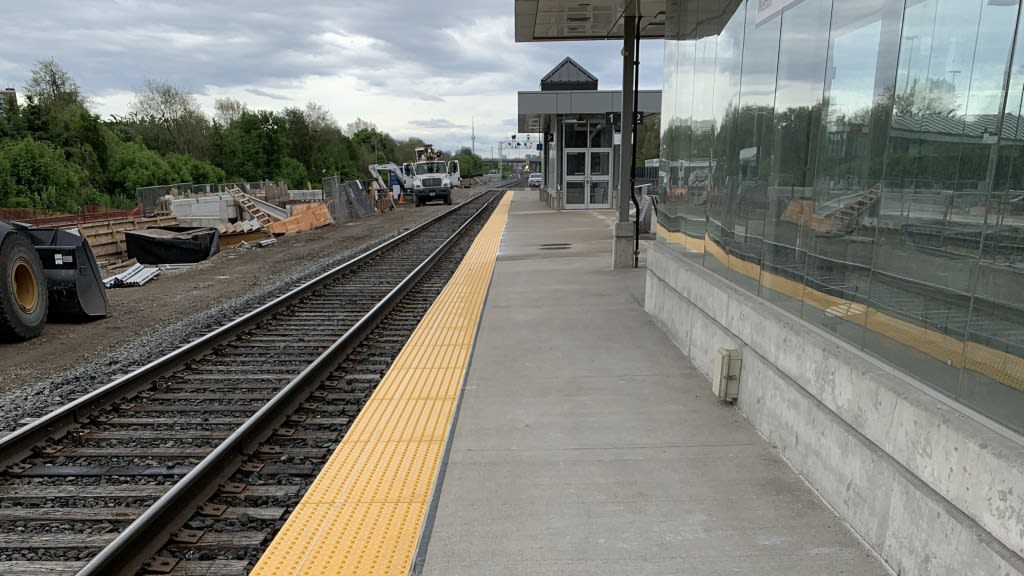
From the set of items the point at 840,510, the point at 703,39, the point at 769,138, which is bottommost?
the point at 840,510

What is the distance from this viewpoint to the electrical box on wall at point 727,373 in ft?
17.3

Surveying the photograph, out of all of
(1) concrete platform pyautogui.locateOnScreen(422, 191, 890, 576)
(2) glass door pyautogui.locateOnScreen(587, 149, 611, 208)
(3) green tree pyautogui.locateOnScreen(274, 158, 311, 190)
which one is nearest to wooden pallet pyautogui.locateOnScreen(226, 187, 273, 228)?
(2) glass door pyautogui.locateOnScreen(587, 149, 611, 208)

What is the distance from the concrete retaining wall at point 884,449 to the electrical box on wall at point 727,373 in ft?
0.27

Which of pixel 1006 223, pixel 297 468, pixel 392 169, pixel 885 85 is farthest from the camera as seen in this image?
pixel 392 169

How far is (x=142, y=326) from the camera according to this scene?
10305 millimetres

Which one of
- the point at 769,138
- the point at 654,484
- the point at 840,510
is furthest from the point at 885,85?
the point at 654,484

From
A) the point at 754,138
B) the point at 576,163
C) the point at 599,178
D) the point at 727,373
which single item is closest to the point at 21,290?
the point at 727,373

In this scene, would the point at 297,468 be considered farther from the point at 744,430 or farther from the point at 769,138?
the point at 769,138

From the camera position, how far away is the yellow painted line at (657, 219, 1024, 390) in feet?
8.79

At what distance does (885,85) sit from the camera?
346cm

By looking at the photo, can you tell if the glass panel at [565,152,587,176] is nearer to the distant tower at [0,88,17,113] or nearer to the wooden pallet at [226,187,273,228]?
the wooden pallet at [226,187,273,228]

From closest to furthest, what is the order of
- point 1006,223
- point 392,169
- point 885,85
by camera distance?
point 1006,223, point 885,85, point 392,169

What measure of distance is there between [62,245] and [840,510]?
11657 mm

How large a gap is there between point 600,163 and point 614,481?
25498 mm
